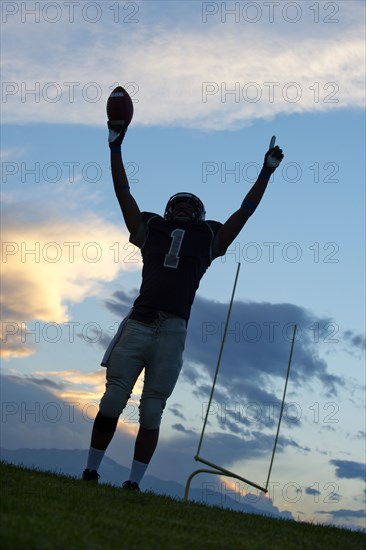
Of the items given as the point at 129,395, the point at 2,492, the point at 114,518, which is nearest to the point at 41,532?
the point at 114,518

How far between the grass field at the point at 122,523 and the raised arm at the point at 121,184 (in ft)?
6.85

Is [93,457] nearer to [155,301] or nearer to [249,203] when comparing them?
[155,301]

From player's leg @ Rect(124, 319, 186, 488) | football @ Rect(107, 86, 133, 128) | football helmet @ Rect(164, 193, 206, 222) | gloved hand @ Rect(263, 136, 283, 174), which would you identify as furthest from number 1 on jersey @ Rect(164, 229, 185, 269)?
football @ Rect(107, 86, 133, 128)

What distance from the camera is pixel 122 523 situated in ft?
15.7

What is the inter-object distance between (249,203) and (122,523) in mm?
3122

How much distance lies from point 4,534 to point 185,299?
3.10 metres

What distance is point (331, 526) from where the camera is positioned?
6863 mm

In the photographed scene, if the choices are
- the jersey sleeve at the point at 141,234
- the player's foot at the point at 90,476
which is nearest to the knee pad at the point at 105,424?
the player's foot at the point at 90,476

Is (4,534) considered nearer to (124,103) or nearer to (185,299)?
(185,299)

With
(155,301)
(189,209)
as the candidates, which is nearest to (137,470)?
(155,301)

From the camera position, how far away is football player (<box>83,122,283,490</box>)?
21.9 feet

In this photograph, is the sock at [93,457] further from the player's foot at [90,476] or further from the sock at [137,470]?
the sock at [137,470]

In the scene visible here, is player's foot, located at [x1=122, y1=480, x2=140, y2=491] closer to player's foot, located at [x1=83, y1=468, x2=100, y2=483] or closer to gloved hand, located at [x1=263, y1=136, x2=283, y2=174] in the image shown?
player's foot, located at [x1=83, y1=468, x2=100, y2=483]

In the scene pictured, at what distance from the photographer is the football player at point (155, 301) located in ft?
21.9
